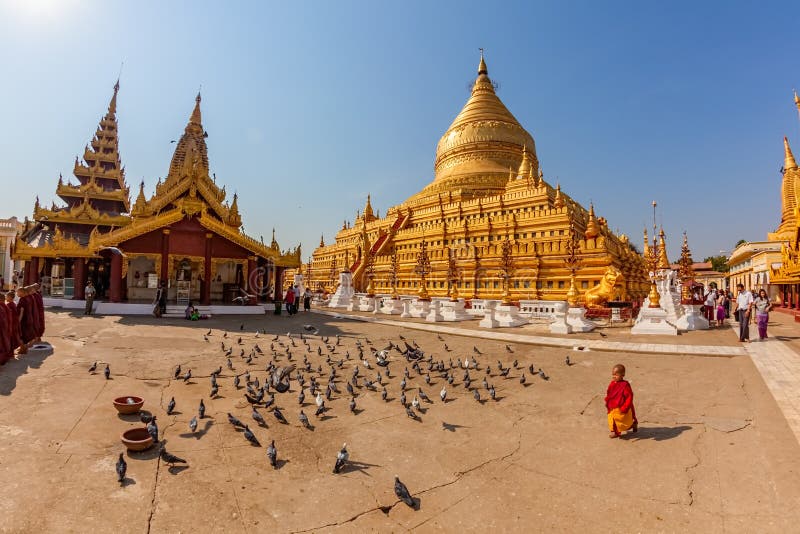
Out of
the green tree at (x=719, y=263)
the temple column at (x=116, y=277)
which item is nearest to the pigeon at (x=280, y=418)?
the temple column at (x=116, y=277)

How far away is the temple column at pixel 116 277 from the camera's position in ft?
64.9

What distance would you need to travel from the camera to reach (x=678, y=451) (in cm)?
473

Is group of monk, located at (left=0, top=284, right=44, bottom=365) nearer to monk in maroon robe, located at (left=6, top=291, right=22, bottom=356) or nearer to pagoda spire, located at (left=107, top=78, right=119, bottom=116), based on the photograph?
monk in maroon robe, located at (left=6, top=291, right=22, bottom=356)

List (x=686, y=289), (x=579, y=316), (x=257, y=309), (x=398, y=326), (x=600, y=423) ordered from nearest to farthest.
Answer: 1. (x=600, y=423)
2. (x=579, y=316)
3. (x=398, y=326)
4. (x=686, y=289)
5. (x=257, y=309)

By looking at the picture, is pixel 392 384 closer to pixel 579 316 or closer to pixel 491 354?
pixel 491 354

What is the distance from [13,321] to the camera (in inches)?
344

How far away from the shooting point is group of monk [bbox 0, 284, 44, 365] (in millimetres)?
8250

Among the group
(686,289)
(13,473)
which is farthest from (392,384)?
(686,289)

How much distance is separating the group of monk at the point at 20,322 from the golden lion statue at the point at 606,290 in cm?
2235

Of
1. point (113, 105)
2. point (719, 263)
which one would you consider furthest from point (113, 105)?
point (719, 263)

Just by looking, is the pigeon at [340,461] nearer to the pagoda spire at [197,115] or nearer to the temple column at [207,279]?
the temple column at [207,279]

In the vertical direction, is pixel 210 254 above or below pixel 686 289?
above

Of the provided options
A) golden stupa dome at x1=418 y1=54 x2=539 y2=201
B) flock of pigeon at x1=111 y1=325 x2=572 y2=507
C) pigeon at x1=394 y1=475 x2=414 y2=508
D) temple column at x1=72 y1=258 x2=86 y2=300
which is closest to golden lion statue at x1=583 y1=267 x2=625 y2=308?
flock of pigeon at x1=111 y1=325 x2=572 y2=507

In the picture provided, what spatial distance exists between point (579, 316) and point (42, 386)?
1613cm
